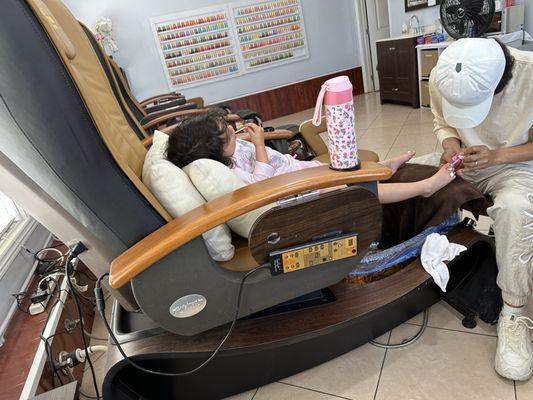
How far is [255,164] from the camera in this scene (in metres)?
1.37

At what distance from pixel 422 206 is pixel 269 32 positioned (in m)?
4.46

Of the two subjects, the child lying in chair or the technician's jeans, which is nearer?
the technician's jeans

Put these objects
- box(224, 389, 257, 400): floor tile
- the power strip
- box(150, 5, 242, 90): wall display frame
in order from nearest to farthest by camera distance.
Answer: box(224, 389, 257, 400): floor tile < the power strip < box(150, 5, 242, 90): wall display frame

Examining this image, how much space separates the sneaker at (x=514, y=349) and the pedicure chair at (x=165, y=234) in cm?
24

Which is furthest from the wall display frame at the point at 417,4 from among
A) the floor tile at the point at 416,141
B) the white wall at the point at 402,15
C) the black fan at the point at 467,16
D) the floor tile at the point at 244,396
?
the floor tile at the point at 244,396

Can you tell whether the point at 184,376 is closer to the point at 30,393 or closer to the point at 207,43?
the point at 30,393

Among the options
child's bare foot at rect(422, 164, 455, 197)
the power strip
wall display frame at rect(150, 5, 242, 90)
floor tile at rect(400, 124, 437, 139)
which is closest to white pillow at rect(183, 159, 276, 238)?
child's bare foot at rect(422, 164, 455, 197)

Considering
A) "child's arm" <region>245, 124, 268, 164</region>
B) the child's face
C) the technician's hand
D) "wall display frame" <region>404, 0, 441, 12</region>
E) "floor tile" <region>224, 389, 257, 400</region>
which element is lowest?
"floor tile" <region>224, 389, 257, 400</region>

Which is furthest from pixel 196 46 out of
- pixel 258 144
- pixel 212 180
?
pixel 212 180

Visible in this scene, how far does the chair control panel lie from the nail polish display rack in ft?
14.6

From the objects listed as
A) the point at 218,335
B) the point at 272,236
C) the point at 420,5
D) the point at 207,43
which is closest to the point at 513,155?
the point at 272,236

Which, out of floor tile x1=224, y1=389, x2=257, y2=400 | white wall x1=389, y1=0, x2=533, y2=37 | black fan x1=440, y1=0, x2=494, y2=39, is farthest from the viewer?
white wall x1=389, y1=0, x2=533, y2=37

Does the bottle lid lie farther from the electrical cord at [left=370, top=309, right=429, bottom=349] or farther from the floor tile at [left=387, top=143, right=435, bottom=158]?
the floor tile at [left=387, top=143, right=435, bottom=158]

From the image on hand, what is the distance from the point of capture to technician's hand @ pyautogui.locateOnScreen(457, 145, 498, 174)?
1.10 m
